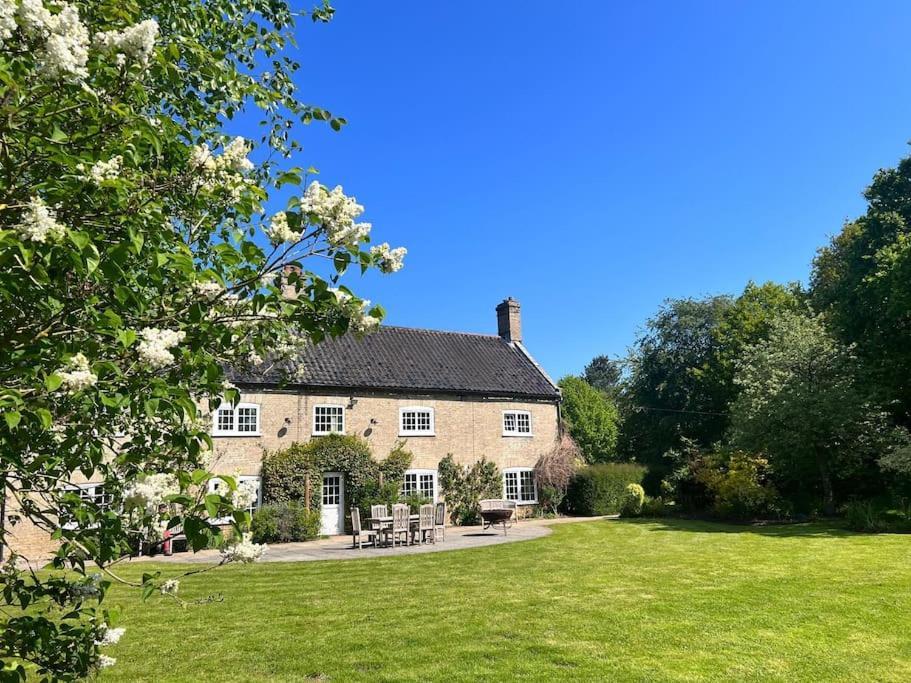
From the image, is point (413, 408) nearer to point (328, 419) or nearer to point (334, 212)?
point (328, 419)

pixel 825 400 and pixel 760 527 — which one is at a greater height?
pixel 825 400

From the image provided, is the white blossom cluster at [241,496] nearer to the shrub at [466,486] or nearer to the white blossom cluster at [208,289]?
the white blossom cluster at [208,289]

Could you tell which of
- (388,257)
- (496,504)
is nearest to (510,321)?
(496,504)

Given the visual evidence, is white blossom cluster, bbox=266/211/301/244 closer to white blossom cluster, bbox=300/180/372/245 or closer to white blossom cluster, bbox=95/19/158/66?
white blossom cluster, bbox=300/180/372/245

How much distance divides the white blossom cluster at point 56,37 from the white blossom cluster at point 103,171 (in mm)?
330

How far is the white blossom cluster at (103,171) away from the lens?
2.37 meters

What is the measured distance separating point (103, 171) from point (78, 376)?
34.3 inches

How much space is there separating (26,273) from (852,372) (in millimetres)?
25154

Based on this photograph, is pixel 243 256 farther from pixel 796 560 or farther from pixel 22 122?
pixel 796 560

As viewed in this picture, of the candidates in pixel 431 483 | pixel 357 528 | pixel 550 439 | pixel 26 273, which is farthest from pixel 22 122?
pixel 550 439

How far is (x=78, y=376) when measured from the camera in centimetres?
214

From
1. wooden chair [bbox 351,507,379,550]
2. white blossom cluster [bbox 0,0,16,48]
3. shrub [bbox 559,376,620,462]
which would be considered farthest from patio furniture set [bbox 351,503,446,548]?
shrub [bbox 559,376,620,462]

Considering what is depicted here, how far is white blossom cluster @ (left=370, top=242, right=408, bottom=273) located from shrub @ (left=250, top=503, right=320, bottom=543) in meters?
17.8

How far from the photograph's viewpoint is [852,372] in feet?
71.1
